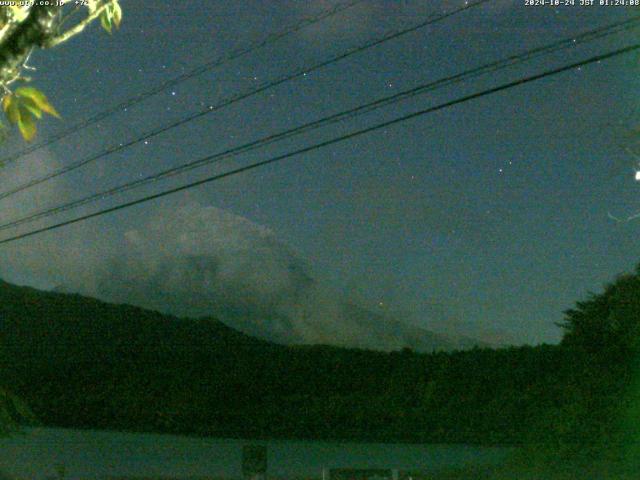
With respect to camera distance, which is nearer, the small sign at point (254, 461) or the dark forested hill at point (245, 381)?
the small sign at point (254, 461)

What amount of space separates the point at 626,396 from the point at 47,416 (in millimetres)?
24463

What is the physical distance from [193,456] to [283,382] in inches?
367

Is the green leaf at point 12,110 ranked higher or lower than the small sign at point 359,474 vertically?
higher

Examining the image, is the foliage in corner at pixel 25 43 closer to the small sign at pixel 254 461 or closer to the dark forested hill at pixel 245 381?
the small sign at pixel 254 461

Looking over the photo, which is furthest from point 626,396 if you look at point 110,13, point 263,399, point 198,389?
point 198,389

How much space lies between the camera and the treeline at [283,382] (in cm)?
1650

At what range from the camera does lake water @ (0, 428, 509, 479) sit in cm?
1717

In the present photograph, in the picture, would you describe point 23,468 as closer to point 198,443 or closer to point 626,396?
point 198,443

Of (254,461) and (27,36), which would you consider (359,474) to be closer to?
(254,461)

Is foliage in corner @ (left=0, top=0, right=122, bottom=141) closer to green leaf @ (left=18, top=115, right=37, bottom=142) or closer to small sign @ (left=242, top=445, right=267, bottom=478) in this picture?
green leaf @ (left=18, top=115, right=37, bottom=142)

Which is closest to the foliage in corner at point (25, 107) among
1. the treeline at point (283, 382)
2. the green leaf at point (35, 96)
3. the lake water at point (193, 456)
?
the green leaf at point (35, 96)

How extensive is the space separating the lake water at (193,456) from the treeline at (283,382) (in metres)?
1.66

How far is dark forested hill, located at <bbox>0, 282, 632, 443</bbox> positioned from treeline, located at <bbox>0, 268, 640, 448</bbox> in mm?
54

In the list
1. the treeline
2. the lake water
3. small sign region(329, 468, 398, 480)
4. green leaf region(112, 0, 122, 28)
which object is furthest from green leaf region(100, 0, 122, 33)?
the lake water
